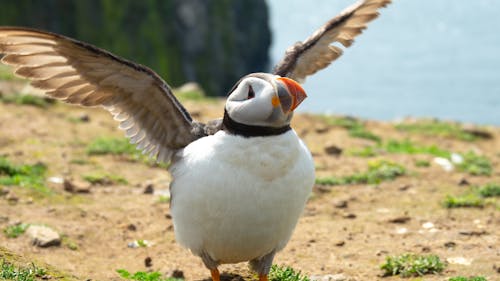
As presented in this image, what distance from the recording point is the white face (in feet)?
16.3

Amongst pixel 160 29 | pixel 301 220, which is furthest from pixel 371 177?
pixel 160 29

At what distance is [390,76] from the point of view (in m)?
80.9

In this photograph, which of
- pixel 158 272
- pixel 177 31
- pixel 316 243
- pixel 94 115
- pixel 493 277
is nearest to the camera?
pixel 493 277

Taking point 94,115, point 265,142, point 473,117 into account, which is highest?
point 265,142

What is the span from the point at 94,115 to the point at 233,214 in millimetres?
11063

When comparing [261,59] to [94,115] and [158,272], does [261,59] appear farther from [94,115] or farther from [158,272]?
[158,272]

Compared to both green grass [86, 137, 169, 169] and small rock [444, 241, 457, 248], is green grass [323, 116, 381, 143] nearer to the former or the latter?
green grass [86, 137, 169, 169]

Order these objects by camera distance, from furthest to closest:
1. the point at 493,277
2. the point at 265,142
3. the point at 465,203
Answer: the point at 465,203 → the point at 493,277 → the point at 265,142

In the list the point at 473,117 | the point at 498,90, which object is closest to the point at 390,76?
the point at 498,90

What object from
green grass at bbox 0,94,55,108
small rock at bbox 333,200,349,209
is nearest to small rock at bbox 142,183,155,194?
small rock at bbox 333,200,349,209

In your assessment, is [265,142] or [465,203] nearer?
[265,142]

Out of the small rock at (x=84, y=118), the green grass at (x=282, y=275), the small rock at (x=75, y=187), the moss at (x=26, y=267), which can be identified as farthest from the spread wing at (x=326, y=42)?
the small rock at (x=84, y=118)

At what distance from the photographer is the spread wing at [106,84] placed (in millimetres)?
5453

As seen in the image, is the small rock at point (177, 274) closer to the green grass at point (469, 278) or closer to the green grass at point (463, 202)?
the green grass at point (469, 278)
